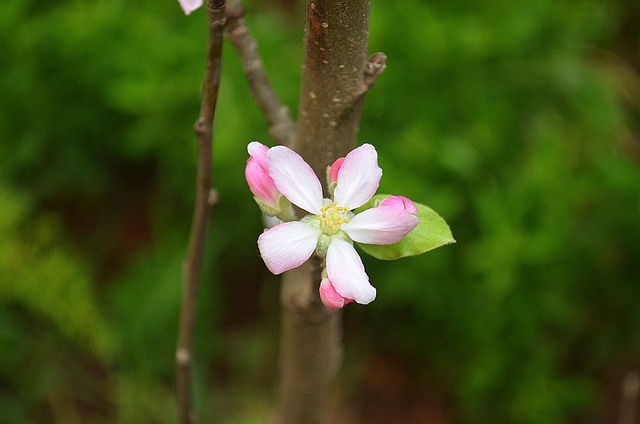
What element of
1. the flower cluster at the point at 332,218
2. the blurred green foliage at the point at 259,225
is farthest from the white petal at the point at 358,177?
the blurred green foliage at the point at 259,225

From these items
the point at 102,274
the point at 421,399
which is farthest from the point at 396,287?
the point at 102,274

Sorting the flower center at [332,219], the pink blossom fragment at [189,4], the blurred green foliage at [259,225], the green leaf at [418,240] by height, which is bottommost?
the blurred green foliage at [259,225]

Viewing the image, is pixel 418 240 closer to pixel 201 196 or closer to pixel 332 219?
pixel 332 219

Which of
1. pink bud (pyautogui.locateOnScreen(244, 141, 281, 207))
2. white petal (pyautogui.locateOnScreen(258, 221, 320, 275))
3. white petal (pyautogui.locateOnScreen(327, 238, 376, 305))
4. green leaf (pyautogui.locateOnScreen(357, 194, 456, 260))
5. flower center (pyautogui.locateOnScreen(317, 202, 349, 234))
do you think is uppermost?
pink bud (pyautogui.locateOnScreen(244, 141, 281, 207))

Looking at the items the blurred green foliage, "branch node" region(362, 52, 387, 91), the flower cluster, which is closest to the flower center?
the flower cluster

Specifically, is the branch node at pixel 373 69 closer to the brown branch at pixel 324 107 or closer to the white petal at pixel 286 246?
the brown branch at pixel 324 107

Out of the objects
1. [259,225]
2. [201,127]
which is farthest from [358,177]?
[259,225]

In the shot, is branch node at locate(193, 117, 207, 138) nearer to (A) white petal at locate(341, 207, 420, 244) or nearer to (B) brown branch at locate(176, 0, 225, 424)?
(B) brown branch at locate(176, 0, 225, 424)
